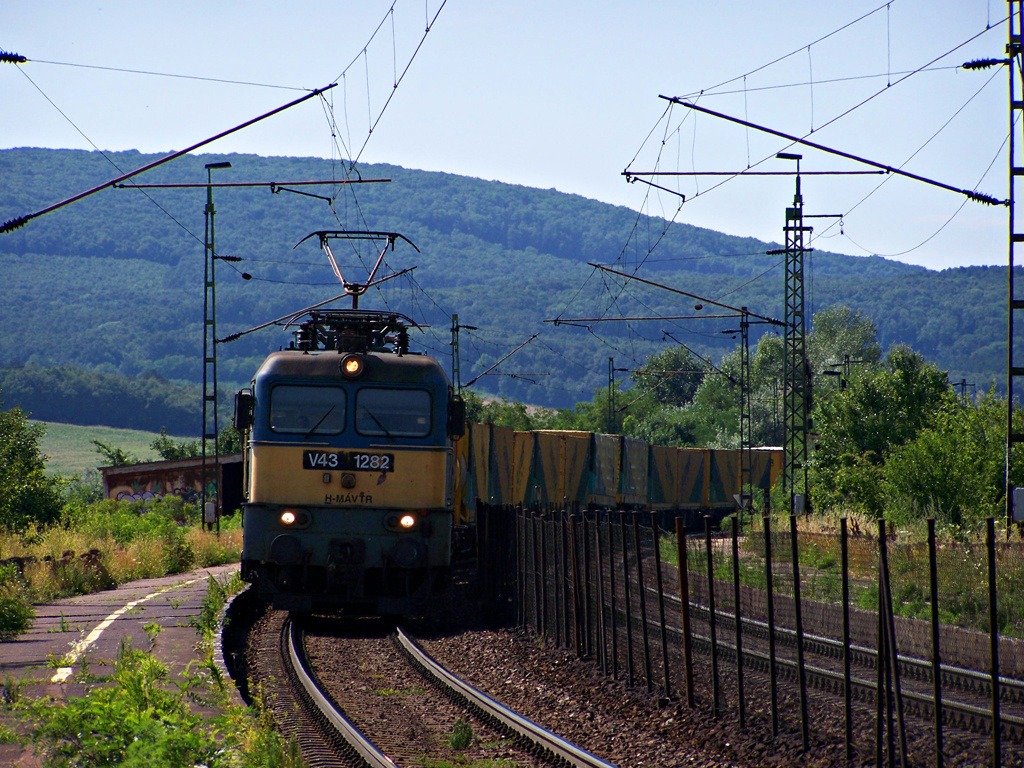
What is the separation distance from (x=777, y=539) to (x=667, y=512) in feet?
84.7

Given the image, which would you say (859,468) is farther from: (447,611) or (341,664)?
(341,664)

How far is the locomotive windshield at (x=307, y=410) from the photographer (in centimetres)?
1298

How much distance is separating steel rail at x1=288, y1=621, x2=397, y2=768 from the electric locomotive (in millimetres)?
1140

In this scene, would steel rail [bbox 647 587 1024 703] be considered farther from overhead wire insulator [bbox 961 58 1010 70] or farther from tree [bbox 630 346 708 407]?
tree [bbox 630 346 708 407]

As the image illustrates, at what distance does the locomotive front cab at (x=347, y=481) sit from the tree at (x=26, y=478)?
45.5 ft

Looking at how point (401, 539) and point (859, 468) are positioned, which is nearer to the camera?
point (401, 539)

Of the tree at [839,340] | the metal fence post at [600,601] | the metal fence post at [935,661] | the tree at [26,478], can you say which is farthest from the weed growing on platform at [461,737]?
the tree at [839,340]

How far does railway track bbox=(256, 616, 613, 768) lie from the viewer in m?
7.84

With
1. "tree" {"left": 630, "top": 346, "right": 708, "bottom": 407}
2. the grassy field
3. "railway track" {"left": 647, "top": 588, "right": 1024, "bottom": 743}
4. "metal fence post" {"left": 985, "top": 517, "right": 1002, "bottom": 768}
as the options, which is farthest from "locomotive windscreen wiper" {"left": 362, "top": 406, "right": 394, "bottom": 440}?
the grassy field

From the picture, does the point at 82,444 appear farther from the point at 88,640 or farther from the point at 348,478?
the point at 348,478

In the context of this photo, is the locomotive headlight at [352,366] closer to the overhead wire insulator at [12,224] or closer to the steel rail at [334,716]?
the steel rail at [334,716]

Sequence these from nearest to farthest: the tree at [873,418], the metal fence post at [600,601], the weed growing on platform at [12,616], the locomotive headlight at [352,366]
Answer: the metal fence post at [600,601] → the weed growing on platform at [12,616] → the locomotive headlight at [352,366] → the tree at [873,418]

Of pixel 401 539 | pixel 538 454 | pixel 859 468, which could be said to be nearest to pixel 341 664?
pixel 401 539

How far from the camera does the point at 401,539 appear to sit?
42.0 ft
